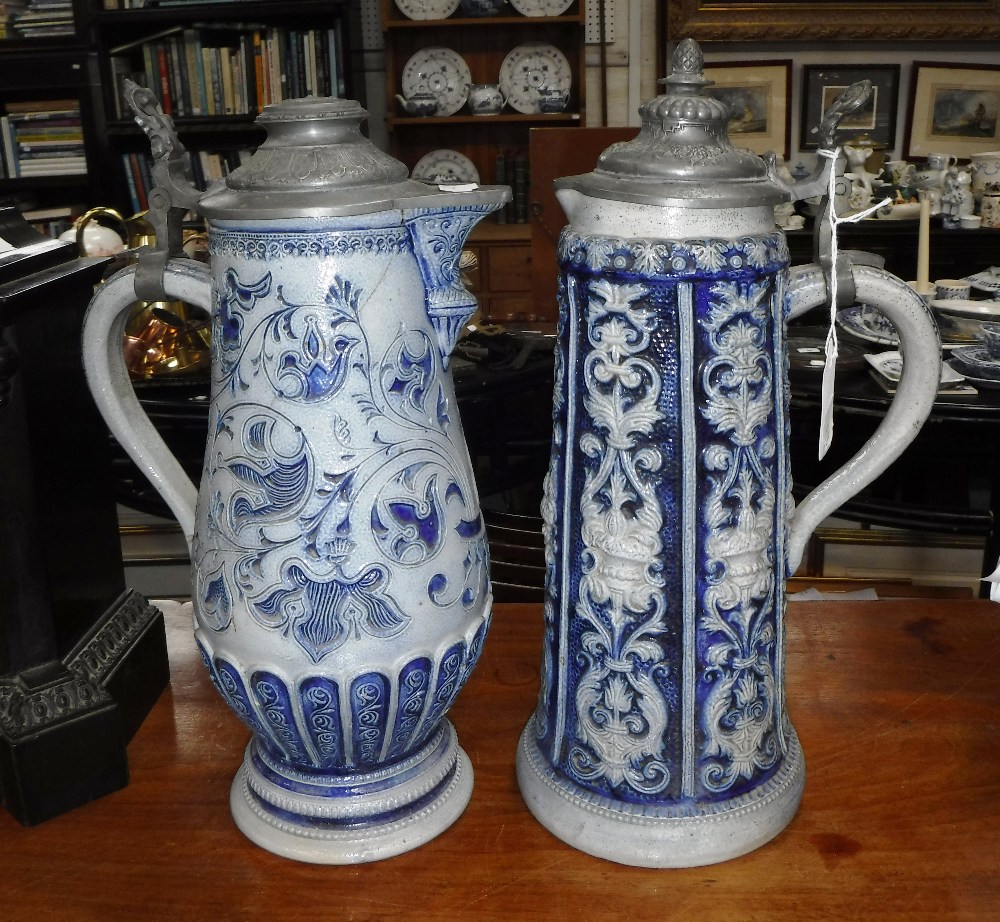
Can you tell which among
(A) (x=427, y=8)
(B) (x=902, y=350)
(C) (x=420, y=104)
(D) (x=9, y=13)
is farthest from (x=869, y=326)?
(D) (x=9, y=13)

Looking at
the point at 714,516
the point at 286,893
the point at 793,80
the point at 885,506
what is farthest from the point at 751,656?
the point at 793,80

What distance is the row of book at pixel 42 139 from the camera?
3.75 metres

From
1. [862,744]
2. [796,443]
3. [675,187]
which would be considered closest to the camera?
[675,187]

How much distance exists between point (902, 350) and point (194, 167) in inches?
132

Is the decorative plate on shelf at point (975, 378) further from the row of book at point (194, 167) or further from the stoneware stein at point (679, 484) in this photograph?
the row of book at point (194, 167)

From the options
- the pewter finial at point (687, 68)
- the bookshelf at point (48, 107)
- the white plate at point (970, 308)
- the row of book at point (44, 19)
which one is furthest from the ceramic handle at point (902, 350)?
the row of book at point (44, 19)

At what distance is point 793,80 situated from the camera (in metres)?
3.83

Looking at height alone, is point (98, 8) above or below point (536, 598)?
above

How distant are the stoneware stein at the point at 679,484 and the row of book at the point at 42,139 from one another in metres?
3.51

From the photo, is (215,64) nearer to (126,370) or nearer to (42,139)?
(42,139)

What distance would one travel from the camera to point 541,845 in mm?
782

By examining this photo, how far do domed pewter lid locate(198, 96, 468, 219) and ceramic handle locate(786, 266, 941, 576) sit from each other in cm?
26

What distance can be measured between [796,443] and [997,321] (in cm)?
45

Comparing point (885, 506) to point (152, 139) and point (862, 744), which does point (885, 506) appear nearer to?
point (862, 744)
